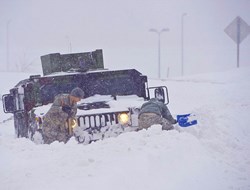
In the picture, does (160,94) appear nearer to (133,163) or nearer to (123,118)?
(123,118)

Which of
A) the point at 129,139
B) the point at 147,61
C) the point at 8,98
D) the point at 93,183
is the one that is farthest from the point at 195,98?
the point at 147,61

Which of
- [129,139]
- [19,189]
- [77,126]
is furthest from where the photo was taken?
[77,126]

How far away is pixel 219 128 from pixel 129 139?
2984mm

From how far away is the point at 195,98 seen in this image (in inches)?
733

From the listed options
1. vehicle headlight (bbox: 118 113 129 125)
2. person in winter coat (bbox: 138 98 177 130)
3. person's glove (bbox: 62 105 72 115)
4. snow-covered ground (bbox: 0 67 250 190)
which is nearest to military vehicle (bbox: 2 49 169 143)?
vehicle headlight (bbox: 118 113 129 125)

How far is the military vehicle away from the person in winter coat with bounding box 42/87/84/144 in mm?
207

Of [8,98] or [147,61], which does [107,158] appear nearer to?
[8,98]

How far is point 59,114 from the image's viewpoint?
7.03 metres

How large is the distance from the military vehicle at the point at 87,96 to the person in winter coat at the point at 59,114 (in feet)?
0.68

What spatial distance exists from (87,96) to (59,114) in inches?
57.4

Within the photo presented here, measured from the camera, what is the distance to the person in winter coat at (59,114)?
7.02 meters

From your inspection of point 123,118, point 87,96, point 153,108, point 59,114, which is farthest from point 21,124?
point 153,108

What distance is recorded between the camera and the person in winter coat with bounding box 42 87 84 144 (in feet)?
23.0

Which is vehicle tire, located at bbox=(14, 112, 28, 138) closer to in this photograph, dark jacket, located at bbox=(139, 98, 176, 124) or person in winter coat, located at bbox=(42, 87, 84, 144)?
person in winter coat, located at bbox=(42, 87, 84, 144)
